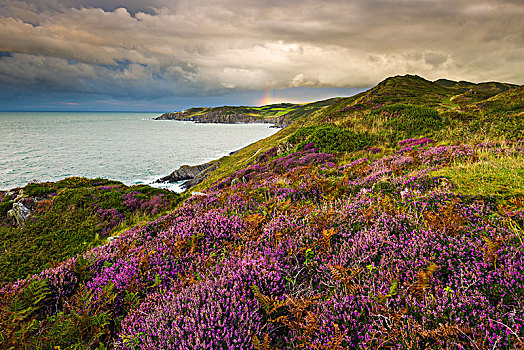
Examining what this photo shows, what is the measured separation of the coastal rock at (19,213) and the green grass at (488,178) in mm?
20722

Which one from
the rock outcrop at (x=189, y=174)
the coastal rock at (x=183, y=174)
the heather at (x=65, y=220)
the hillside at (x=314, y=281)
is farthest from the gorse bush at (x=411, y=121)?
the coastal rock at (x=183, y=174)

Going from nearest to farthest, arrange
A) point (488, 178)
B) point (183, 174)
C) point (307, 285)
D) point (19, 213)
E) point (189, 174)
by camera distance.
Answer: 1. point (307, 285)
2. point (488, 178)
3. point (19, 213)
4. point (183, 174)
5. point (189, 174)

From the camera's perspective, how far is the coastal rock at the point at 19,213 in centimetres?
1331

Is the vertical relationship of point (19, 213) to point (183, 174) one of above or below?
above

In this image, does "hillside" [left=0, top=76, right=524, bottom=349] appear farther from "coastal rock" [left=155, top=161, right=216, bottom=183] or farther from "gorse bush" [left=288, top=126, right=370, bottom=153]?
"coastal rock" [left=155, top=161, right=216, bottom=183]

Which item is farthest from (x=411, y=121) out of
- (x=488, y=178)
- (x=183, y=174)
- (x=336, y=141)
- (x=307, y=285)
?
(x=183, y=174)

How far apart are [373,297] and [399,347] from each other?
47 centimetres

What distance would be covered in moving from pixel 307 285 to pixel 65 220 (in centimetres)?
1688

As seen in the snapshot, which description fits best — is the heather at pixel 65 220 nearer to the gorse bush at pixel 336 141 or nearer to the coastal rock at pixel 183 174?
the gorse bush at pixel 336 141

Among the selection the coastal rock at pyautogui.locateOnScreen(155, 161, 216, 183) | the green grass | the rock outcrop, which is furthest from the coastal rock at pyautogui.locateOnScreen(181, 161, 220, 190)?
the green grass

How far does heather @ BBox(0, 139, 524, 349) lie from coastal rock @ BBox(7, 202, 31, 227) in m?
13.7

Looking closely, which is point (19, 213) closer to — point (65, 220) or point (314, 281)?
point (65, 220)

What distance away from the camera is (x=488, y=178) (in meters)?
4.81

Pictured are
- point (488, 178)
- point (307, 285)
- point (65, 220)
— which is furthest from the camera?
point (65, 220)
